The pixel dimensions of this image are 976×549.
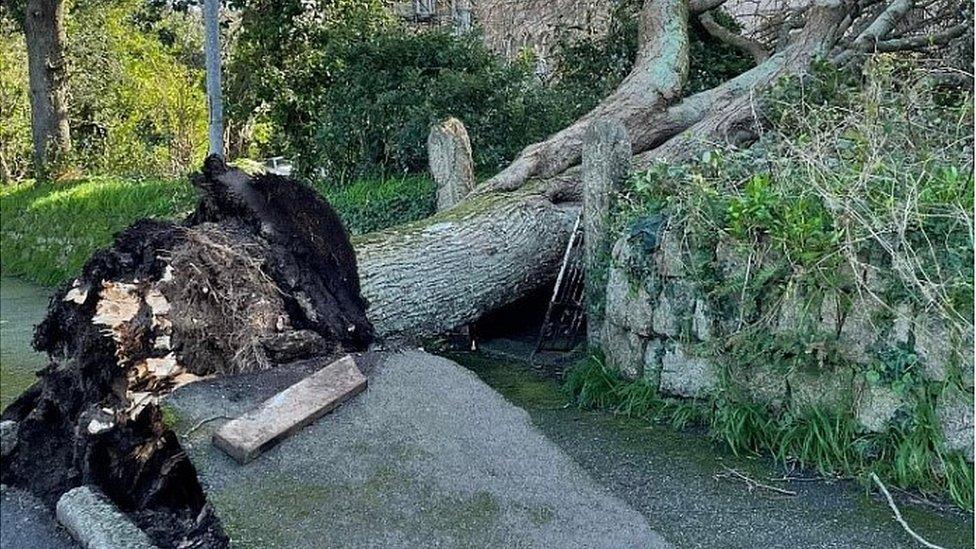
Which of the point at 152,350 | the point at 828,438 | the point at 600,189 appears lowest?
the point at 828,438

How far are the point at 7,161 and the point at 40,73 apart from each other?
0.62m

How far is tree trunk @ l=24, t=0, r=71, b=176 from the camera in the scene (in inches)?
99.4

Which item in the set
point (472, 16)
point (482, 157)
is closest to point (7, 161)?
point (482, 157)

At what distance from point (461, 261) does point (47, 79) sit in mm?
2825

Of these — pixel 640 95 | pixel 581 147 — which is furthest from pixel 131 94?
pixel 640 95

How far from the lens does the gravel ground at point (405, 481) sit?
7.70 ft

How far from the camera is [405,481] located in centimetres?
249

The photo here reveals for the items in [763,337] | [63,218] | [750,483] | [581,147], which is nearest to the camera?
[63,218]

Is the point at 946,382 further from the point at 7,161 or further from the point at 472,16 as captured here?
the point at 472,16

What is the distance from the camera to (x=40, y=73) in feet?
9.05

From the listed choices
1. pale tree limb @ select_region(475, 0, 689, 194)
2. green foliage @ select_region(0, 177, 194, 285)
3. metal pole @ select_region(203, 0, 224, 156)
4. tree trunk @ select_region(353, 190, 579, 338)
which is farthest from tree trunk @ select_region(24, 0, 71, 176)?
pale tree limb @ select_region(475, 0, 689, 194)

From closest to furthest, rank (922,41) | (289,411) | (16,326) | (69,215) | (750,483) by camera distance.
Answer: (16,326) < (69,215) < (289,411) < (750,483) < (922,41)

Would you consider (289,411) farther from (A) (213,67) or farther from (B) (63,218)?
(A) (213,67)

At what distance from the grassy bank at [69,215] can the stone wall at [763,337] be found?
210cm
